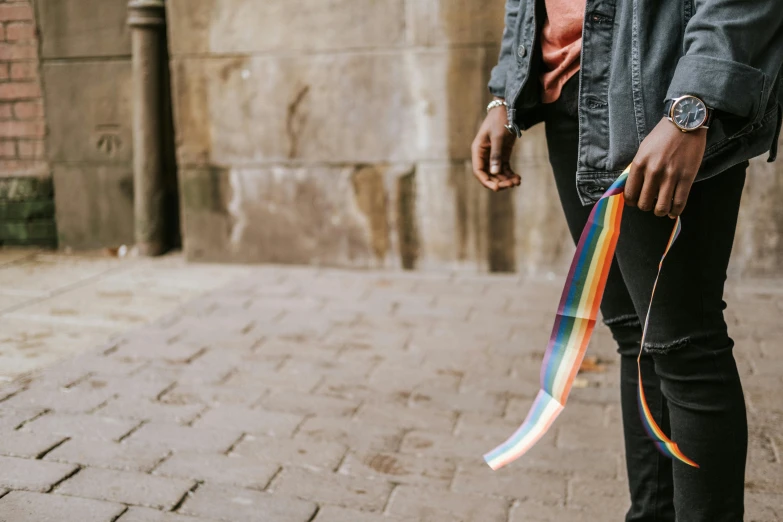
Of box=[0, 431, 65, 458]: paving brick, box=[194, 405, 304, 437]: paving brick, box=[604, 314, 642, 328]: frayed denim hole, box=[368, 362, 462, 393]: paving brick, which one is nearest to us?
box=[604, 314, 642, 328]: frayed denim hole

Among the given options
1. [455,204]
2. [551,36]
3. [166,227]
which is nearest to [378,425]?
[551,36]

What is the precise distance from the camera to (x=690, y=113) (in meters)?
1.36

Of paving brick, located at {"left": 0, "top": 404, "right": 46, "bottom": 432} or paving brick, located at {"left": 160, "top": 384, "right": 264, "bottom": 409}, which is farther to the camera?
paving brick, located at {"left": 160, "top": 384, "right": 264, "bottom": 409}

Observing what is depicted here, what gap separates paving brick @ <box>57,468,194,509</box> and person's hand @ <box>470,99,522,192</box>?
1165 millimetres

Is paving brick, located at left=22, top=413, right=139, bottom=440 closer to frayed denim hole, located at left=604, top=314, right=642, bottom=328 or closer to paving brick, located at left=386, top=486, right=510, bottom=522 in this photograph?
paving brick, located at left=386, top=486, right=510, bottom=522

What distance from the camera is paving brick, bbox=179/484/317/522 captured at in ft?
7.11

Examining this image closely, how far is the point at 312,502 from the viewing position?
225cm

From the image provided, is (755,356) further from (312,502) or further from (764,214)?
(312,502)

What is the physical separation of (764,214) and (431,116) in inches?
70.8

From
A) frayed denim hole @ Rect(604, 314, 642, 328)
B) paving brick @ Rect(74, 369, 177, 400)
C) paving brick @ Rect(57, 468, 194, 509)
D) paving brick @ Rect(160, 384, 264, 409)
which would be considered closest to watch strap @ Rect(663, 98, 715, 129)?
frayed denim hole @ Rect(604, 314, 642, 328)

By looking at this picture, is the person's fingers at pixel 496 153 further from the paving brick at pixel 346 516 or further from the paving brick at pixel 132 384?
the paving brick at pixel 132 384

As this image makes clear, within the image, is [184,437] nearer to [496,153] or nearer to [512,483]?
[512,483]

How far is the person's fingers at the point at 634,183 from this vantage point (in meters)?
1.39

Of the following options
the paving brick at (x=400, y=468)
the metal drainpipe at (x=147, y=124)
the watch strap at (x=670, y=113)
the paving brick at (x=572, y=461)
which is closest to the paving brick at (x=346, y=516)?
the paving brick at (x=400, y=468)
